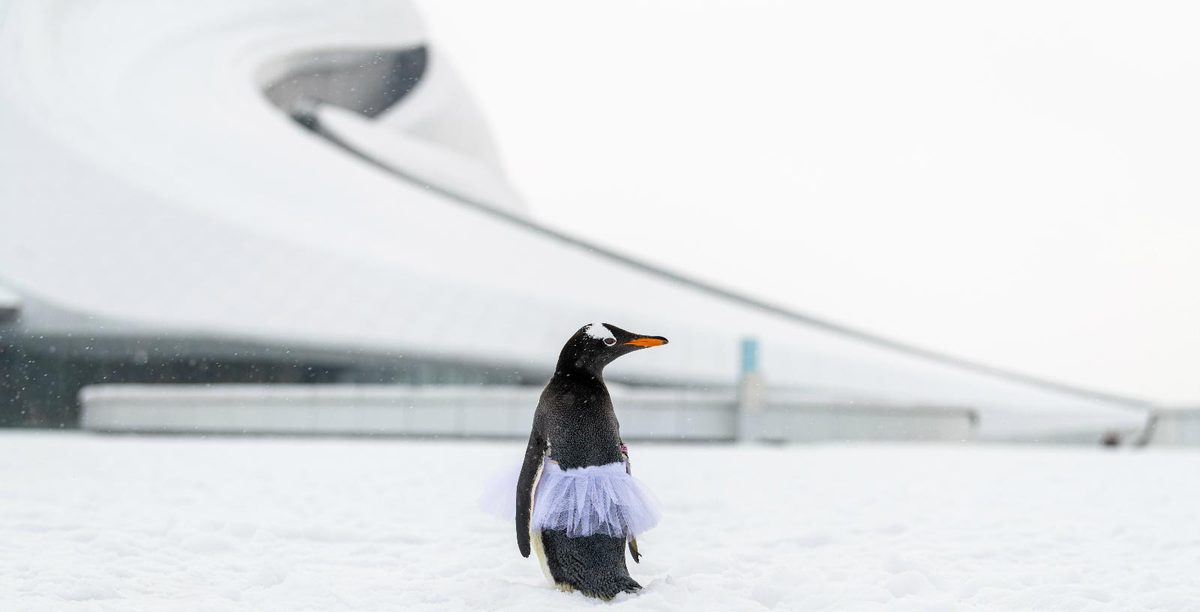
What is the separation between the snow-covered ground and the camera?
349cm

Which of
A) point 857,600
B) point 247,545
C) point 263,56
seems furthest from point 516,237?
point 857,600

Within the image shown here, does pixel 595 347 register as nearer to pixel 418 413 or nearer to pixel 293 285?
pixel 418 413

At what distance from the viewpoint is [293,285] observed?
15773 millimetres

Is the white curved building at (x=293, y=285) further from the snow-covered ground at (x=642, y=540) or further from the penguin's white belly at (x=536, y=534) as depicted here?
the penguin's white belly at (x=536, y=534)

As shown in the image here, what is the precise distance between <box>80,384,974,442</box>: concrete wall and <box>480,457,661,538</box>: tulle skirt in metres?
9.97

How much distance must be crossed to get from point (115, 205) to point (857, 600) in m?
15.7

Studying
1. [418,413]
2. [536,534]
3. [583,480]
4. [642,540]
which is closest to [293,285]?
[418,413]

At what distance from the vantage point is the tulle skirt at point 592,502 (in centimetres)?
331

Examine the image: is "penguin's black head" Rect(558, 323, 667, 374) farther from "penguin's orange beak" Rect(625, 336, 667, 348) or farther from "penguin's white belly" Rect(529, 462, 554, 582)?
"penguin's white belly" Rect(529, 462, 554, 582)

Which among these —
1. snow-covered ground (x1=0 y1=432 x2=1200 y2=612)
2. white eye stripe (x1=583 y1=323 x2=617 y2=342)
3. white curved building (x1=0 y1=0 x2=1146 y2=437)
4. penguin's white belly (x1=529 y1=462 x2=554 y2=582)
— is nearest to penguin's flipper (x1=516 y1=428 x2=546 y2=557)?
penguin's white belly (x1=529 y1=462 x2=554 y2=582)

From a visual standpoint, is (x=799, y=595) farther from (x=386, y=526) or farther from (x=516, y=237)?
(x=516, y=237)

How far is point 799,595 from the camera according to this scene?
357 cm

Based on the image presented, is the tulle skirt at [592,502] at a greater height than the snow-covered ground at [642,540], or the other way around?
the tulle skirt at [592,502]

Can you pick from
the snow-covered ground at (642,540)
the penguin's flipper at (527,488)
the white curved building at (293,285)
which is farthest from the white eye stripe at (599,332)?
the white curved building at (293,285)
